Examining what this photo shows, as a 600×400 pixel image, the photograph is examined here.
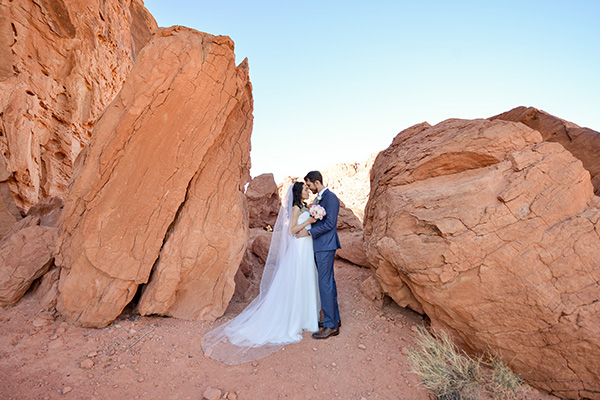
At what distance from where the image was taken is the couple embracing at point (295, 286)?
384cm

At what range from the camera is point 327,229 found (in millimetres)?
4363

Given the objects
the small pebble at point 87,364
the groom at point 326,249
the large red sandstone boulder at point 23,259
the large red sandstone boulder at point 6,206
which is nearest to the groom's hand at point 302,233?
the groom at point 326,249

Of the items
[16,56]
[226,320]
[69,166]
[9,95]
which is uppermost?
[16,56]

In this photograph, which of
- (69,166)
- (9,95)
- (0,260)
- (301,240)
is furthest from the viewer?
(69,166)

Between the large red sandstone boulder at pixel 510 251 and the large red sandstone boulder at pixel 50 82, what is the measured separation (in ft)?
25.3

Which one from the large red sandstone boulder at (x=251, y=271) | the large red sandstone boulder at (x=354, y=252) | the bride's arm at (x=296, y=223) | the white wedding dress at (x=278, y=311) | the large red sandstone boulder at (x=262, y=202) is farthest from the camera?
the large red sandstone boulder at (x=262, y=202)

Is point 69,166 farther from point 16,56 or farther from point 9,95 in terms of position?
point 16,56

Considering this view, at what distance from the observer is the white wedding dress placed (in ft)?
11.7

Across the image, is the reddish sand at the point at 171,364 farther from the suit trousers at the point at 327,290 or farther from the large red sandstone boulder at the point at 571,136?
the large red sandstone boulder at the point at 571,136

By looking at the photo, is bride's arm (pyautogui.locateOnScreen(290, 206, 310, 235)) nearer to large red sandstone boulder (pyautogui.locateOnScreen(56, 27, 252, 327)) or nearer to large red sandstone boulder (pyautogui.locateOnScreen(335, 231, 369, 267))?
large red sandstone boulder (pyautogui.locateOnScreen(56, 27, 252, 327))

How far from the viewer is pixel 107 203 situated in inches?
145

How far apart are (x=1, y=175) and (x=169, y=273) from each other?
4.17 m

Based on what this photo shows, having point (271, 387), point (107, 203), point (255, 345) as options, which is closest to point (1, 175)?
point (107, 203)

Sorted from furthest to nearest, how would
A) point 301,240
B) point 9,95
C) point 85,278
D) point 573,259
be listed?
1. point 9,95
2. point 301,240
3. point 85,278
4. point 573,259
